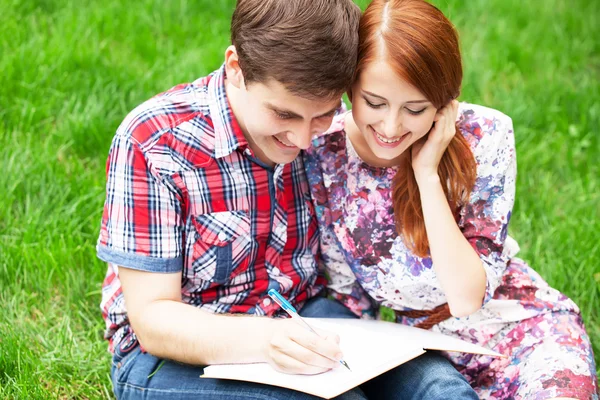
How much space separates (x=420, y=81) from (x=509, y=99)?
7.11 feet

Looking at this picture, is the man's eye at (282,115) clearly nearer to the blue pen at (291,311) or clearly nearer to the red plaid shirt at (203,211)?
the red plaid shirt at (203,211)

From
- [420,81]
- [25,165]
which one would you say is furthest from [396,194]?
[25,165]

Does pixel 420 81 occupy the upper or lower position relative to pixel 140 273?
upper

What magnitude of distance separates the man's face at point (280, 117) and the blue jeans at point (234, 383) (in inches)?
25.5

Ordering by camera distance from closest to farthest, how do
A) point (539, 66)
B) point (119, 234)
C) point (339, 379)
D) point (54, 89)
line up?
point (339, 379), point (119, 234), point (54, 89), point (539, 66)

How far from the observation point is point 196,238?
2379 mm

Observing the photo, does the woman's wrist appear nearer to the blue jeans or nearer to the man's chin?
the man's chin

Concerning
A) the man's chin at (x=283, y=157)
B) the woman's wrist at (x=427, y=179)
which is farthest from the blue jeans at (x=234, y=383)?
the man's chin at (x=283, y=157)

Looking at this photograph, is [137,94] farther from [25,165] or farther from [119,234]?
[119,234]

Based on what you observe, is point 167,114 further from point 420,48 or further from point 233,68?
point 420,48

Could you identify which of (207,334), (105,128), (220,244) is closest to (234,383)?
(207,334)

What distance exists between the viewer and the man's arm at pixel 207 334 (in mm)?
2098

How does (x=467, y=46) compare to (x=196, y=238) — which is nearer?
(x=196, y=238)

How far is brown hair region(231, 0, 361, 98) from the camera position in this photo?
6.72 feet
